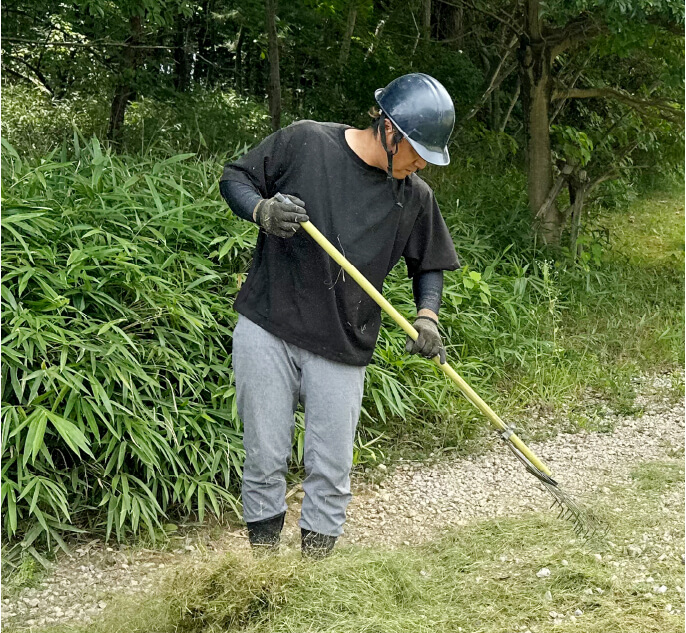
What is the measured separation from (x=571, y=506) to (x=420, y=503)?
2.91ft

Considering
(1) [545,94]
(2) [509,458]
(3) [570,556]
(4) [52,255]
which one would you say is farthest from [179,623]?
→ (1) [545,94]

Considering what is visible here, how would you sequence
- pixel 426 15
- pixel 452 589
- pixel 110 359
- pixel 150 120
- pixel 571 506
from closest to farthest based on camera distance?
1. pixel 452 589
2. pixel 571 506
3. pixel 110 359
4. pixel 150 120
5. pixel 426 15

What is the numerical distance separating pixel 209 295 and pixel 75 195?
32.2 inches

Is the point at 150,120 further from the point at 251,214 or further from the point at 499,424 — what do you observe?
the point at 499,424

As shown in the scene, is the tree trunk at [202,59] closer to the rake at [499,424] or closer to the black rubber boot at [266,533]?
the rake at [499,424]

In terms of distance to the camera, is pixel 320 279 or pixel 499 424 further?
pixel 499 424

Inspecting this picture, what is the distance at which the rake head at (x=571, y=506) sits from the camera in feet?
10.1

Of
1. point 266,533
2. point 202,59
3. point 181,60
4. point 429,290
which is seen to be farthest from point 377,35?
point 266,533

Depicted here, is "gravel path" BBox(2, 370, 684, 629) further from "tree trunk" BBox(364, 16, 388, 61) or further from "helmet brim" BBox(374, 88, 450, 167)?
"tree trunk" BBox(364, 16, 388, 61)

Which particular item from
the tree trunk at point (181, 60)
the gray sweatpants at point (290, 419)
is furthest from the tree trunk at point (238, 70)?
the gray sweatpants at point (290, 419)

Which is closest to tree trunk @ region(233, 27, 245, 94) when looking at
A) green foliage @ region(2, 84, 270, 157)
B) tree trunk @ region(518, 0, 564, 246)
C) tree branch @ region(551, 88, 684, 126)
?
green foliage @ region(2, 84, 270, 157)

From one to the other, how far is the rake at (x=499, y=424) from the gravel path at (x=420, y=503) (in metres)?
0.48

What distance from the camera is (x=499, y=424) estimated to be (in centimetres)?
299

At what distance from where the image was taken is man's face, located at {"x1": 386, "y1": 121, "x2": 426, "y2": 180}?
2615 mm
